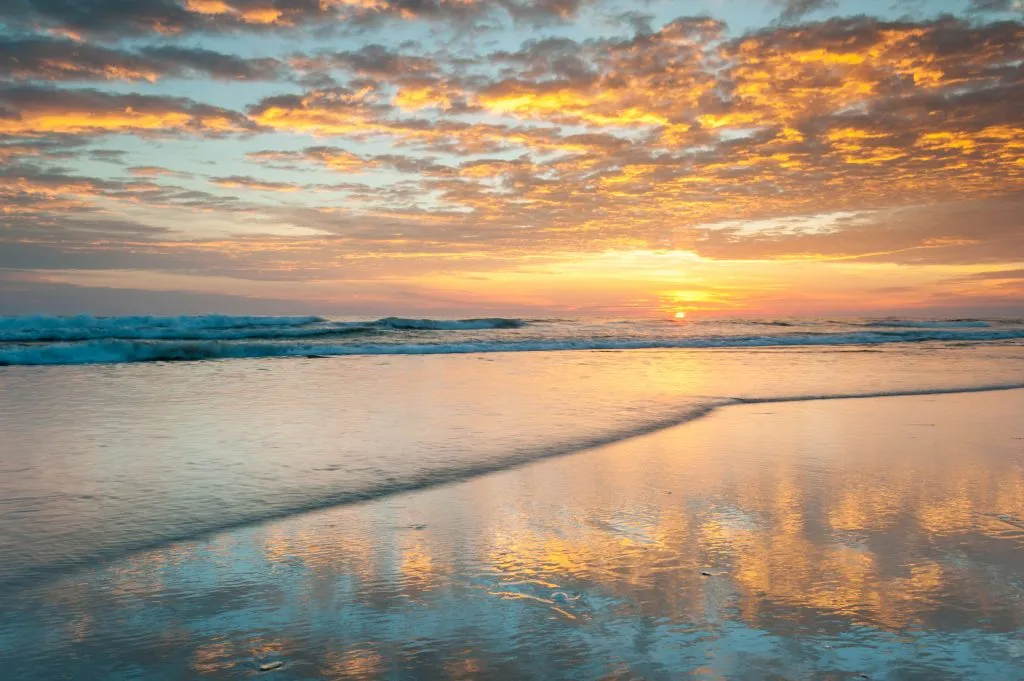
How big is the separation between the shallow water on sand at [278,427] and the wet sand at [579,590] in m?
0.61

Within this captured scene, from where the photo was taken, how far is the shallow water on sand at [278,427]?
4.56m

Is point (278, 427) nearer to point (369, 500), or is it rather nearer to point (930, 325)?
point (369, 500)

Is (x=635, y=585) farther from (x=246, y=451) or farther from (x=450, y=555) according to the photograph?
(x=246, y=451)

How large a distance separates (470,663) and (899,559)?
7.82 feet

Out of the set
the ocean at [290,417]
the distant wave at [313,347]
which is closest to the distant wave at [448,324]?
the distant wave at [313,347]

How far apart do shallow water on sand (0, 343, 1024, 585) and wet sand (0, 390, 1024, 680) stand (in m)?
0.61

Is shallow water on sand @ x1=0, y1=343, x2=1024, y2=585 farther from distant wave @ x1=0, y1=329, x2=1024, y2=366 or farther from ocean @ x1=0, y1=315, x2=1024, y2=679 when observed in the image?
distant wave @ x1=0, y1=329, x2=1024, y2=366

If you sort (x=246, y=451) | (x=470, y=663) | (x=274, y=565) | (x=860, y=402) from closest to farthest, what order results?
(x=470, y=663)
(x=274, y=565)
(x=246, y=451)
(x=860, y=402)

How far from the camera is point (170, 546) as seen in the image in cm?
393

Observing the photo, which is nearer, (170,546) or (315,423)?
(170,546)

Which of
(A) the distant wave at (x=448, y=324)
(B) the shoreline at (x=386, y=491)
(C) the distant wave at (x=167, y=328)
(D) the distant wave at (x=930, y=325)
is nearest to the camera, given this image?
(B) the shoreline at (x=386, y=491)

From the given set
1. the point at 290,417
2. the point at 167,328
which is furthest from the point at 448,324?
the point at 290,417

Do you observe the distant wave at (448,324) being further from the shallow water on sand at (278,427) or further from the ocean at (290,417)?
the shallow water on sand at (278,427)

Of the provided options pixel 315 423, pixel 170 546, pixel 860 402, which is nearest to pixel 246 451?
pixel 315 423
